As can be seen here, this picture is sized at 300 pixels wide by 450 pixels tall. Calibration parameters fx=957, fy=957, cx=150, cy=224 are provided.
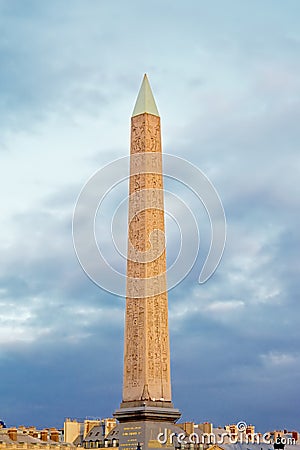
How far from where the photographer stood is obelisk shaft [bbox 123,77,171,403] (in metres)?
45.9

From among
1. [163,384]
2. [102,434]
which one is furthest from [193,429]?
[163,384]

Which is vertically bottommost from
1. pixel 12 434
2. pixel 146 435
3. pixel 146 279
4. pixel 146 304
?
pixel 146 435

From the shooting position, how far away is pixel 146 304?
152ft

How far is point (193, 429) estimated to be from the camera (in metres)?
80.8

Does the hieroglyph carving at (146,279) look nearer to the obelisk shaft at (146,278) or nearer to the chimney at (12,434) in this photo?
the obelisk shaft at (146,278)

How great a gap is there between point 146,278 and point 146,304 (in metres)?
1.31

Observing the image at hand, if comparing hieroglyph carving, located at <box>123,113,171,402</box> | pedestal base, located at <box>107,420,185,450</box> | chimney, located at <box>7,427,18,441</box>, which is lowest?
pedestal base, located at <box>107,420,185,450</box>

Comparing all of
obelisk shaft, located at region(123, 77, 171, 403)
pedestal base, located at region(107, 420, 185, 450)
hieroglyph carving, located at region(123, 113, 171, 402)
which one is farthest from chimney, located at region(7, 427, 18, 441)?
hieroglyph carving, located at region(123, 113, 171, 402)

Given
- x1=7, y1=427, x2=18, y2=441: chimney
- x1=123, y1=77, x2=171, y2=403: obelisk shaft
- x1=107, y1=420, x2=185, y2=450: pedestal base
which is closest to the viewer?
x1=107, y1=420, x2=185, y2=450: pedestal base

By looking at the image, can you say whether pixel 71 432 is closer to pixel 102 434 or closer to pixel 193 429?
pixel 102 434

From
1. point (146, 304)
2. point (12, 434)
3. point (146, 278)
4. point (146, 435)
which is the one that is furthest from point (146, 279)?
point (12, 434)

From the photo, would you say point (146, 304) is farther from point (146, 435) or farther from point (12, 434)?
point (12, 434)

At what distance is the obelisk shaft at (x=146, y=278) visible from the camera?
4588 cm

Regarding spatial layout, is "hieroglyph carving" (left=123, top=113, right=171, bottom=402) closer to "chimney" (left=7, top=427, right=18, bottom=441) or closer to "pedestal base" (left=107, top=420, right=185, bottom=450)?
"pedestal base" (left=107, top=420, right=185, bottom=450)
